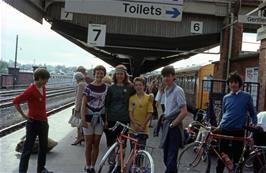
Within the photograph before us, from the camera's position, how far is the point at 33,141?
768 cm

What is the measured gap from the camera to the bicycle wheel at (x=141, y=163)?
675cm

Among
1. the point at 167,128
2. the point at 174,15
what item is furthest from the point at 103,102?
the point at 174,15

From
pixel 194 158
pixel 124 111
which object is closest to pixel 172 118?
pixel 124 111

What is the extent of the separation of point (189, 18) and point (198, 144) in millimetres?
12963

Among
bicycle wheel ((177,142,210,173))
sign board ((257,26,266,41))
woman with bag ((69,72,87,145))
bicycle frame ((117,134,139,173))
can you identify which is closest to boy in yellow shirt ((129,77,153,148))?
bicycle frame ((117,134,139,173))

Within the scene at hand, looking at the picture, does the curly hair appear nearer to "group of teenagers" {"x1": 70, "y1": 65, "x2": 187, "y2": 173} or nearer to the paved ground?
"group of teenagers" {"x1": 70, "y1": 65, "x2": 187, "y2": 173}

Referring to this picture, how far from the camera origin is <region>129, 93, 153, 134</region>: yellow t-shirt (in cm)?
775

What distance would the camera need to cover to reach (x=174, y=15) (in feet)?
48.5

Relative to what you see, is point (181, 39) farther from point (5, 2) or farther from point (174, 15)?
point (5, 2)

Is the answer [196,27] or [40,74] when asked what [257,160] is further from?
[196,27]

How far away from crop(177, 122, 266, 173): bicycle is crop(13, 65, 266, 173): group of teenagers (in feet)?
0.42

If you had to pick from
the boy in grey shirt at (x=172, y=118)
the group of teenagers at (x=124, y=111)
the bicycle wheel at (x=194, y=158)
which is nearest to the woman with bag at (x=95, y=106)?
the group of teenagers at (x=124, y=111)

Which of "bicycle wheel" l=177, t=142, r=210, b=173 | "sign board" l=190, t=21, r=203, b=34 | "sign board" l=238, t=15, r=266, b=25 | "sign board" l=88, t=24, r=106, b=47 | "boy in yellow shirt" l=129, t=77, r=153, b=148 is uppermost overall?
"sign board" l=190, t=21, r=203, b=34

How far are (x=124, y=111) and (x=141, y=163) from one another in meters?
1.07
